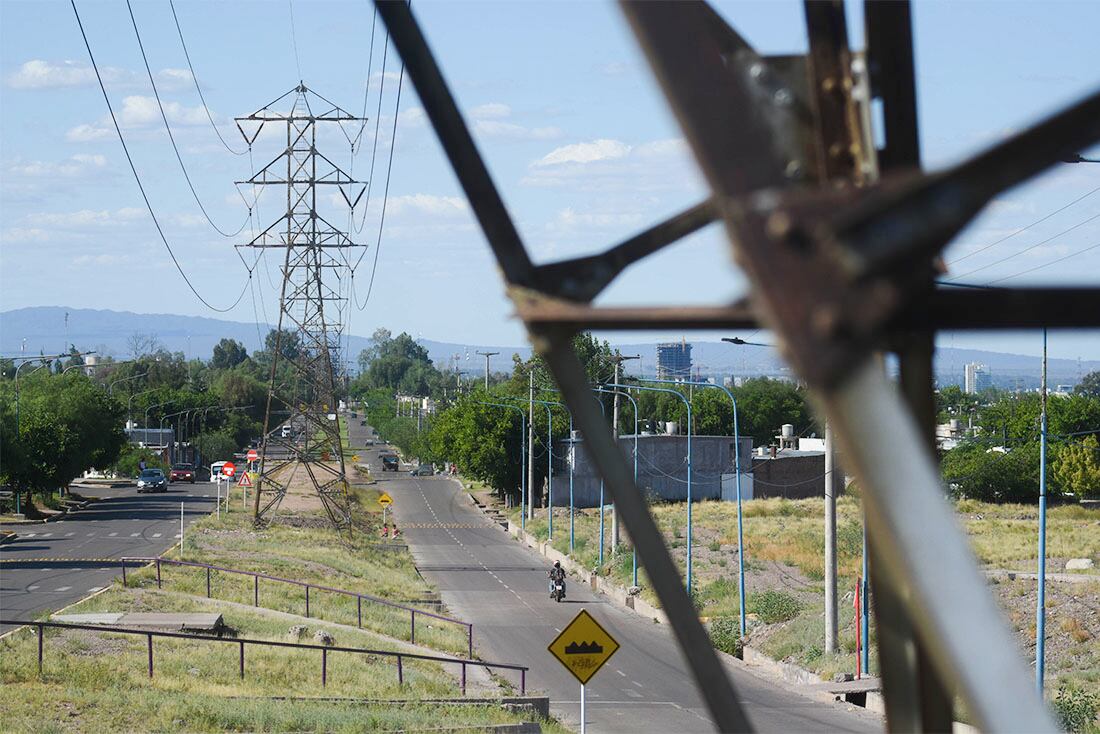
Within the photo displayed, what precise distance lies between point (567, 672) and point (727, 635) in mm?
5900

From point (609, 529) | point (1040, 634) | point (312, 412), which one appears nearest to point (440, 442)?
point (609, 529)

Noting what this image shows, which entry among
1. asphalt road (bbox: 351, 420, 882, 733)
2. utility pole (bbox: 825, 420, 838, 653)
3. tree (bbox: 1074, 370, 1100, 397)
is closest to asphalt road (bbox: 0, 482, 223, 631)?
asphalt road (bbox: 351, 420, 882, 733)

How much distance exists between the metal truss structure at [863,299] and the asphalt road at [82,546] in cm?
2856

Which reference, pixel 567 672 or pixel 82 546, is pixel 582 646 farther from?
pixel 82 546

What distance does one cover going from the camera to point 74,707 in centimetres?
1831

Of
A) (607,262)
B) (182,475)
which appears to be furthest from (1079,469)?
(607,262)

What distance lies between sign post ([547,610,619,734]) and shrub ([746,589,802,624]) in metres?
20.8

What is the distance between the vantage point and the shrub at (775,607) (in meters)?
38.8

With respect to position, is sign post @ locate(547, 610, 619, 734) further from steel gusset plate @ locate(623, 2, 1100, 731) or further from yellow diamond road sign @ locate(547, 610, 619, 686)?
steel gusset plate @ locate(623, 2, 1100, 731)

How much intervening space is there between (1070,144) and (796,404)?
141068mm

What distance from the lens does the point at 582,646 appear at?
18578mm

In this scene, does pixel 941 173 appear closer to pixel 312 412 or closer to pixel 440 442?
pixel 312 412

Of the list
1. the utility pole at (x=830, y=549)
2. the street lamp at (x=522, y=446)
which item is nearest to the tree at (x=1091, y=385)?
the street lamp at (x=522, y=446)

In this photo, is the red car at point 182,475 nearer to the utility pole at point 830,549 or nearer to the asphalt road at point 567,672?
the asphalt road at point 567,672
